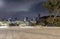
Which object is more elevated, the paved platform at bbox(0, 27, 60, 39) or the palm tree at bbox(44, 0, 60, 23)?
the palm tree at bbox(44, 0, 60, 23)

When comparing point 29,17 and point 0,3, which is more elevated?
point 0,3

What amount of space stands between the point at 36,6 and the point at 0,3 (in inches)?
110

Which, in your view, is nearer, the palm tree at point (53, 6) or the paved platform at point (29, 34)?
the paved platform at point (29, 34)

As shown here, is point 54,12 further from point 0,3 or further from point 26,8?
point 0,3

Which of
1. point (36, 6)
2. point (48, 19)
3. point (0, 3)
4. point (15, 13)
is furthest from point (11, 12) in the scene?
point (48, 19)

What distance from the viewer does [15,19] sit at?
504 inches

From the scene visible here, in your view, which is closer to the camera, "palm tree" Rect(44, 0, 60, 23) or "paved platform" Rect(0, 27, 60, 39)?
"paved platform" Rect(0, 27, 60, 39)

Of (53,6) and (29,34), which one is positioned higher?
(53,6)

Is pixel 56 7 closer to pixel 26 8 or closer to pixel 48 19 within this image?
pixel 48 19

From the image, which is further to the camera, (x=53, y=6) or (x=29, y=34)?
(x=53, y=6)

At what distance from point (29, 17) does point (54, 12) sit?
1.88 metres

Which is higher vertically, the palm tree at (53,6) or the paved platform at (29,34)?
the palm tree at (53,6)

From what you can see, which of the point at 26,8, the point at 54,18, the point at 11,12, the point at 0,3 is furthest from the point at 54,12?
the point at 0,3

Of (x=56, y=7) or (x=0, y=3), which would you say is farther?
(x=0, y=3)
